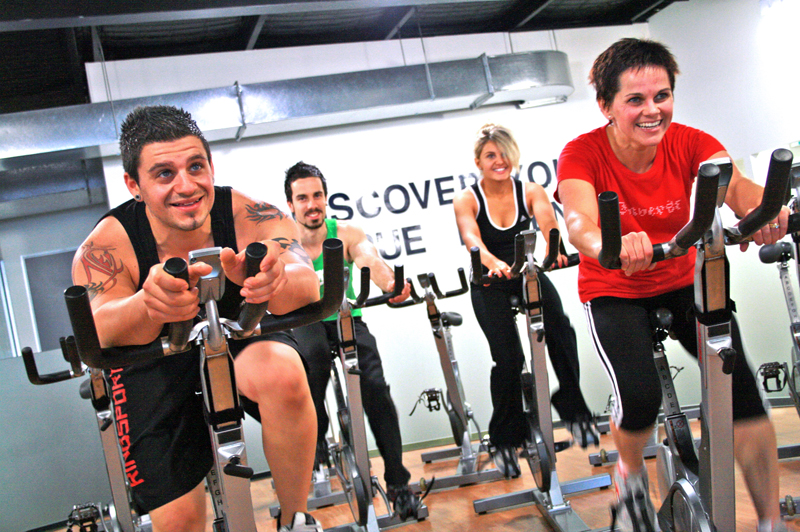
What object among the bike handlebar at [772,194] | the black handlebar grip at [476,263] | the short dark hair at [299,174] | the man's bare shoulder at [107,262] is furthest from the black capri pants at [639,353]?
the short dark hair at [299,174]

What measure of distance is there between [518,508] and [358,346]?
102cm

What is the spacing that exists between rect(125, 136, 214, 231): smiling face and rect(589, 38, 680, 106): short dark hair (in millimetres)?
1106

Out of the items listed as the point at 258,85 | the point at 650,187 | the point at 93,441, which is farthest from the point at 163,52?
the point at 650,187

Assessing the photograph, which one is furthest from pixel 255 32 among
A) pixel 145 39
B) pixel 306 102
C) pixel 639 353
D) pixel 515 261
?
pixel 639 353

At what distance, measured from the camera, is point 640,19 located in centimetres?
581

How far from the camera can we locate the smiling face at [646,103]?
1.74 meters

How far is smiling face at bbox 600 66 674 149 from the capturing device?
5.70ft

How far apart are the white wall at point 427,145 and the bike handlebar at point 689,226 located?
3.88 m

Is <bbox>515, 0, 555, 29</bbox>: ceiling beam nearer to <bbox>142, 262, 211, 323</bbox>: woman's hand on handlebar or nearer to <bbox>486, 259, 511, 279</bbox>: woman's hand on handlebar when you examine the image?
<bbox>486, 259, 511, 279</bbox>: woman's hand on handlebar

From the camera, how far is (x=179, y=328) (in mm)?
1094

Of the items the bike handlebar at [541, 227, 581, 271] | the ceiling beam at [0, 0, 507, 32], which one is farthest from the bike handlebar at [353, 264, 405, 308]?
the ceiling beam at [0, 0, 507, 32]

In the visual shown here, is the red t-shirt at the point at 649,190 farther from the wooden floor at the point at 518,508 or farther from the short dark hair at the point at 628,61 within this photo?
the wooden floor at the point at 518,508

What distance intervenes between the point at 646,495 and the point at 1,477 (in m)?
4.30

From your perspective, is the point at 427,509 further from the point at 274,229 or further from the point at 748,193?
the point at 748,193
